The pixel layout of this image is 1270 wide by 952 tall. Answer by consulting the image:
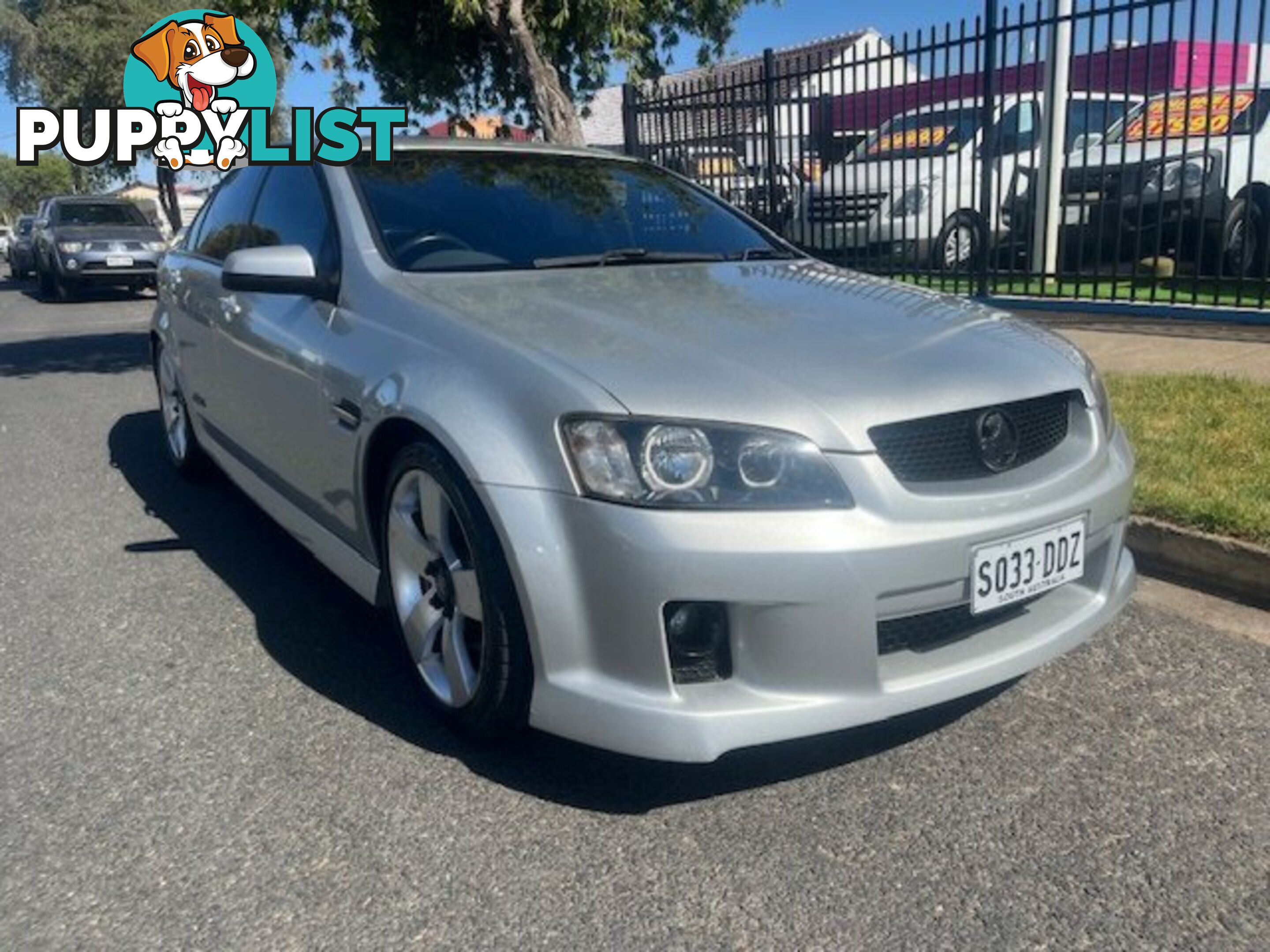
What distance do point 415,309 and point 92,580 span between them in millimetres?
2063

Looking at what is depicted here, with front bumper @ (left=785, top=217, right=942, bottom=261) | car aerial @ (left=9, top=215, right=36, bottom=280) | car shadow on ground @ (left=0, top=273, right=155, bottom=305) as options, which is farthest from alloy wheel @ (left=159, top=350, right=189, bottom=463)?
car aerial @ (left=9, top=215, right=36, bottom=280)

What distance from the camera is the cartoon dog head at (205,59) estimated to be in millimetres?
15852

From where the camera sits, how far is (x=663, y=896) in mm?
2203

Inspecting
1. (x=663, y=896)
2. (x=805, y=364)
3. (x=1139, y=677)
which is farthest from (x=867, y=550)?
(x=1139, y=677)

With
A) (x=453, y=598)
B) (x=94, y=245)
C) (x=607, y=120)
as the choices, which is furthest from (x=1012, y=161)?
(x=607, y=120)

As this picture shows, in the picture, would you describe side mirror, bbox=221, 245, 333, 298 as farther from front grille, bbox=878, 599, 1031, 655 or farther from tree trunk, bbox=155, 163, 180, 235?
tree trunk, bbox=155, 163, 180, 235

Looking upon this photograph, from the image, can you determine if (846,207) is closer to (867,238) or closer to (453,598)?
(867,238)

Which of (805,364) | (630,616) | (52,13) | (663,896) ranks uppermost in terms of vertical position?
(52,13)

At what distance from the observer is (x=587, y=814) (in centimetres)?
250

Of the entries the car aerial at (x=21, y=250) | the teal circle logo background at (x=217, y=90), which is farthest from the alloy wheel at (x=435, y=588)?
the car aerial at (x=21, y=250)

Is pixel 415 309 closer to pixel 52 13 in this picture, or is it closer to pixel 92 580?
pixel 92 580

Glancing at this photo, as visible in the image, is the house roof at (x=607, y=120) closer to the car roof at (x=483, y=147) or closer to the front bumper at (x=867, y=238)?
the front bumper at (x=867, y=238)

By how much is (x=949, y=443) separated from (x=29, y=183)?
3908 inches

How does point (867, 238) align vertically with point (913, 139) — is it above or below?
below
